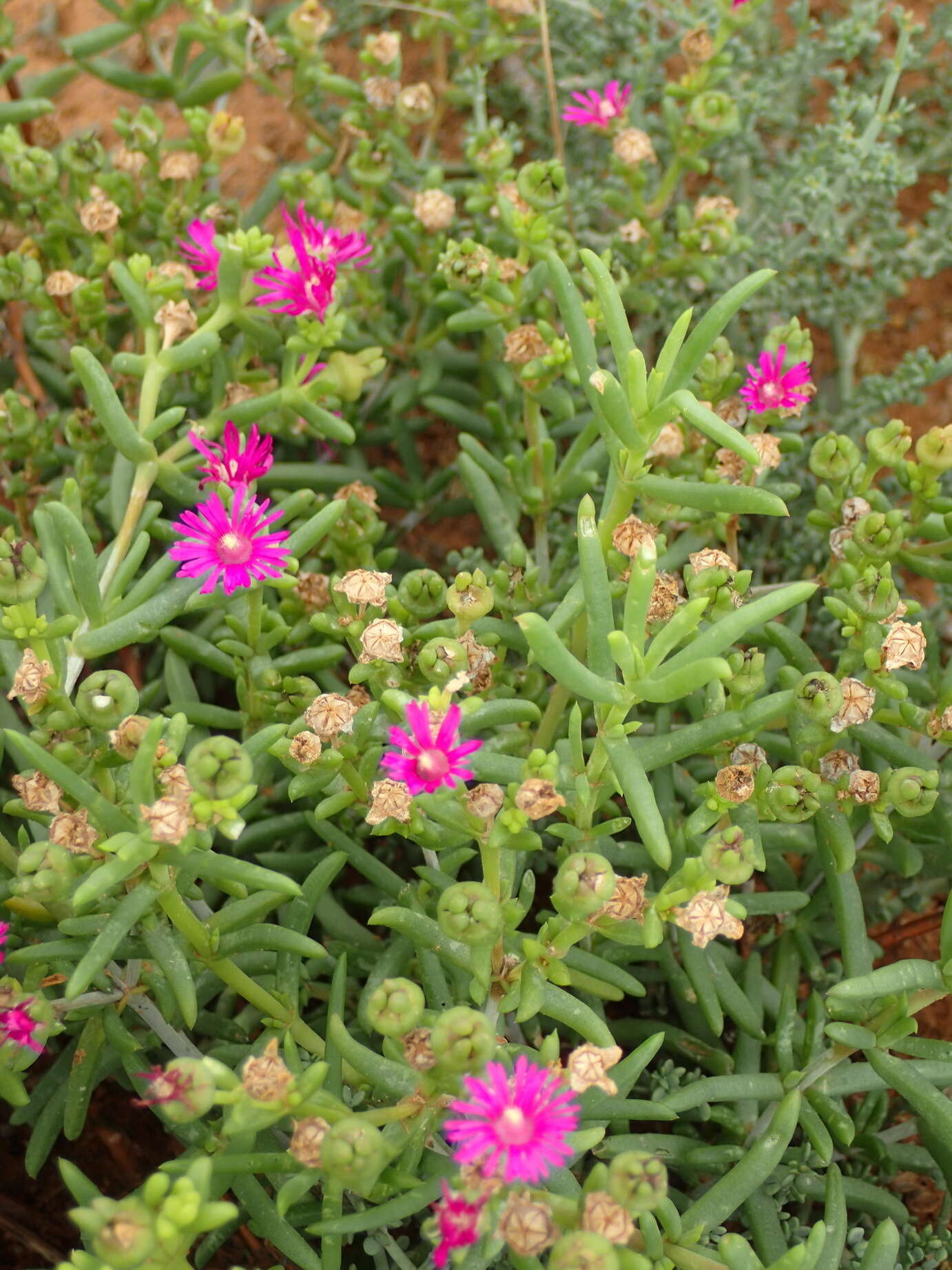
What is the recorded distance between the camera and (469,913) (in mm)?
1100

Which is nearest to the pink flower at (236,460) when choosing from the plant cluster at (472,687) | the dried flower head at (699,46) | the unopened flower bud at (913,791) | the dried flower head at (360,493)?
the plant cluster at (472,687)

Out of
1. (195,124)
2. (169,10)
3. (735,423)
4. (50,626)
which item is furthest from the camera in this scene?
(169,10)

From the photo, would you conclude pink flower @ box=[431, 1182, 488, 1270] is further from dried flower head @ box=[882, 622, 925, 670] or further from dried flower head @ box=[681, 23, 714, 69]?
dried flower head @ box=[681, 23, 714, 69]

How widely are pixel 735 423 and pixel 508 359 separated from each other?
1.08 feet

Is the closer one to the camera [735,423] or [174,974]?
[174,974]

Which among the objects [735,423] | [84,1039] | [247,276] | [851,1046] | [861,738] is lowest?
[84,1039]

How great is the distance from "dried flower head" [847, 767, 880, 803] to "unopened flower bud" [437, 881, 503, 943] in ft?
1.56

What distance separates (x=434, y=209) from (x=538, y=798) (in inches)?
44.4

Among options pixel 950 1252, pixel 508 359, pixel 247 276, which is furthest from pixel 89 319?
pixel 950 1252

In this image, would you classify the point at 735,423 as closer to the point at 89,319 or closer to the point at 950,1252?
the point at 89,319

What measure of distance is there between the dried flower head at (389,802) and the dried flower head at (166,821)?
0.20m

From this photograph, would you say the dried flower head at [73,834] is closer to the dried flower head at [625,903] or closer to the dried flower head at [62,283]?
the dried flower head at [625,903]

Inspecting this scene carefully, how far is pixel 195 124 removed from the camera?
6.22 ft

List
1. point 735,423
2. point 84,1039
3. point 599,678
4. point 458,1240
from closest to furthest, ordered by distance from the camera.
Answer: point 458,1240
point 599,678
point 84,1039
point 735,423
